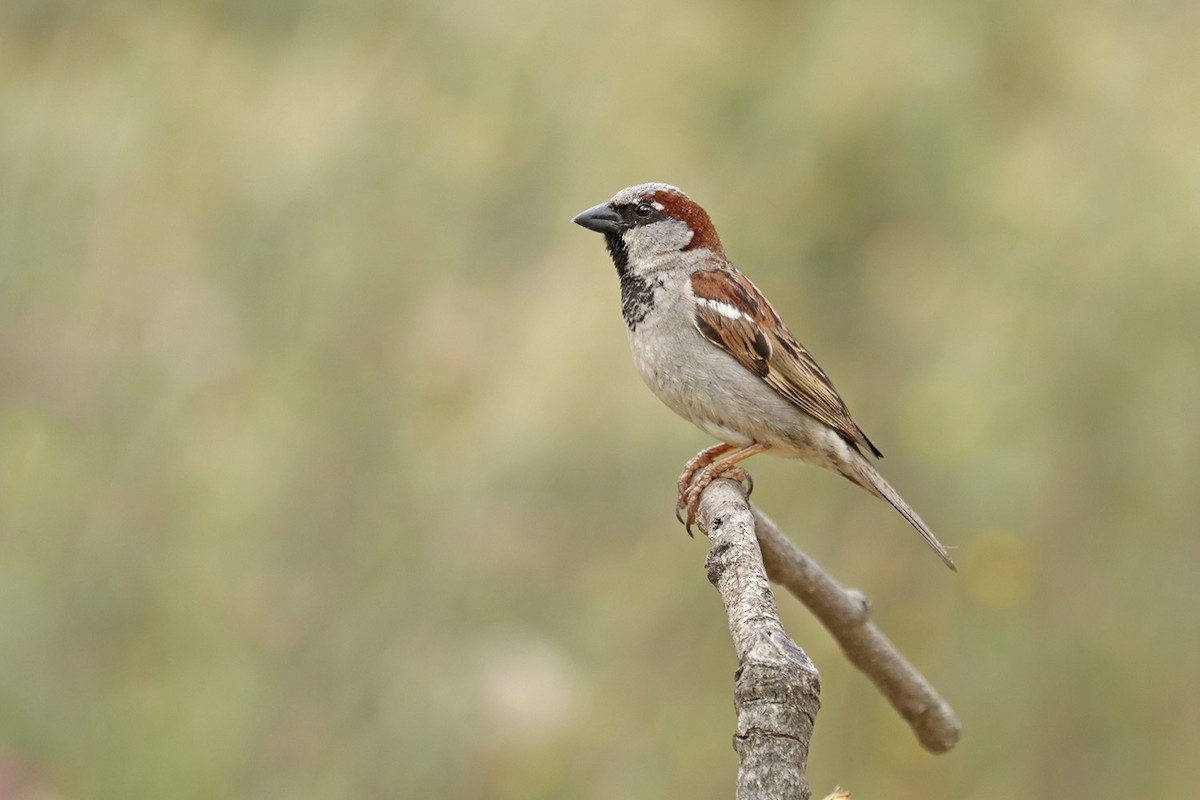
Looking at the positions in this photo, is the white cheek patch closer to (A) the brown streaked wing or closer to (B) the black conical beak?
(A) the brown streaked wing

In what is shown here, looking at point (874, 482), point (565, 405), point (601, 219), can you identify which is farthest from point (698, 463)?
point (565, 405)

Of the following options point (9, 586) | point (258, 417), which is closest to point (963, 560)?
point (258, 417)

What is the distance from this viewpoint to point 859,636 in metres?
2.15

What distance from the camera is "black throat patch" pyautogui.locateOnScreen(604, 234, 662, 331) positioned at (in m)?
2.59

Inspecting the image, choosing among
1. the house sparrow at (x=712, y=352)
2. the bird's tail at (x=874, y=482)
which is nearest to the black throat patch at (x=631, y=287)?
the house sparrow at (x=712, y=352)

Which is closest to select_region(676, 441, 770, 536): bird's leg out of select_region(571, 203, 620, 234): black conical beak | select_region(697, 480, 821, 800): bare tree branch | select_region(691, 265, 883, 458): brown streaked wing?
select_region(691, 265, 883, 458): brown streaked wing

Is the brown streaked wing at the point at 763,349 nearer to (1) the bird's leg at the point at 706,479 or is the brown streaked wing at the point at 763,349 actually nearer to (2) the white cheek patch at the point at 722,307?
(2) the white cheek patch at the point at 722,307

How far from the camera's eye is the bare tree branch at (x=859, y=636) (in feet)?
6.86

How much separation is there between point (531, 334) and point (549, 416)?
11.7 inches

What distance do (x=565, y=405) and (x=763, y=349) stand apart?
75 centimetres

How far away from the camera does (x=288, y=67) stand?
151 inches

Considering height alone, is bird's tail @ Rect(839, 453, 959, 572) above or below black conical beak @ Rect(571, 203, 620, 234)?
below

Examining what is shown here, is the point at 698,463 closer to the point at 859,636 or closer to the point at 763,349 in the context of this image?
the point at 763,349

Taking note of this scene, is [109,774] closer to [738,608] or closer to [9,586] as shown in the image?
[9,586]
